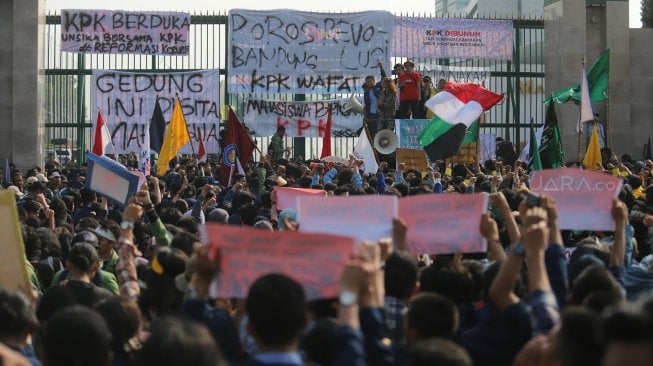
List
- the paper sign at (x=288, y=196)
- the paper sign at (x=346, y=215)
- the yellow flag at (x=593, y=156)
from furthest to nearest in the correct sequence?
the yellow flag at (x=593, y=156) → the paper sign at (x=288, y=196) → the paper sign at (x=346, y=215)

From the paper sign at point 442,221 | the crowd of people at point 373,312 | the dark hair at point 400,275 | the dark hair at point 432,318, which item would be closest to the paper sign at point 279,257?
the crowd of people at point 373,312

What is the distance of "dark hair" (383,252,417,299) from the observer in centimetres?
519

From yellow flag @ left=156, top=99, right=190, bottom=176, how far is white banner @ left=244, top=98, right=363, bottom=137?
7568 millimetres

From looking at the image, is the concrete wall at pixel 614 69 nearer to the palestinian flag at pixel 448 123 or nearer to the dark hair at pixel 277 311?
the palestinian flag at pixel 448 123

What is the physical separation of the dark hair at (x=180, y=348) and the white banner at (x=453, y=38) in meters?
20.4

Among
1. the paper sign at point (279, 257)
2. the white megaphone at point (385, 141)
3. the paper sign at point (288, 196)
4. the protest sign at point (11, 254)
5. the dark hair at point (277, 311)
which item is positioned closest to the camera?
the dark hair at point (277, 311)

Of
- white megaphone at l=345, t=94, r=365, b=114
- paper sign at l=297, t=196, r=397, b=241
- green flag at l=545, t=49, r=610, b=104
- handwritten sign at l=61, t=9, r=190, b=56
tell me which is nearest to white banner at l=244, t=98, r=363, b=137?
white megaphone at l=345, t=94, r=365, b=114

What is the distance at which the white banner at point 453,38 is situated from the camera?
930 inches

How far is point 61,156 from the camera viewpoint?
82.7ft

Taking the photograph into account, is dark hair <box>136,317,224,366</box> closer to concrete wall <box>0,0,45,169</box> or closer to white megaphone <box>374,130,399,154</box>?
white megaphone <box>374,130,399,154</box>

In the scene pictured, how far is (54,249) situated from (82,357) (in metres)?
4.38

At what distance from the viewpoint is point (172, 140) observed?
15.8 m

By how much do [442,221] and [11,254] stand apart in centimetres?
237

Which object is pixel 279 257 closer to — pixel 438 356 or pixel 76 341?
pixel 76 341
